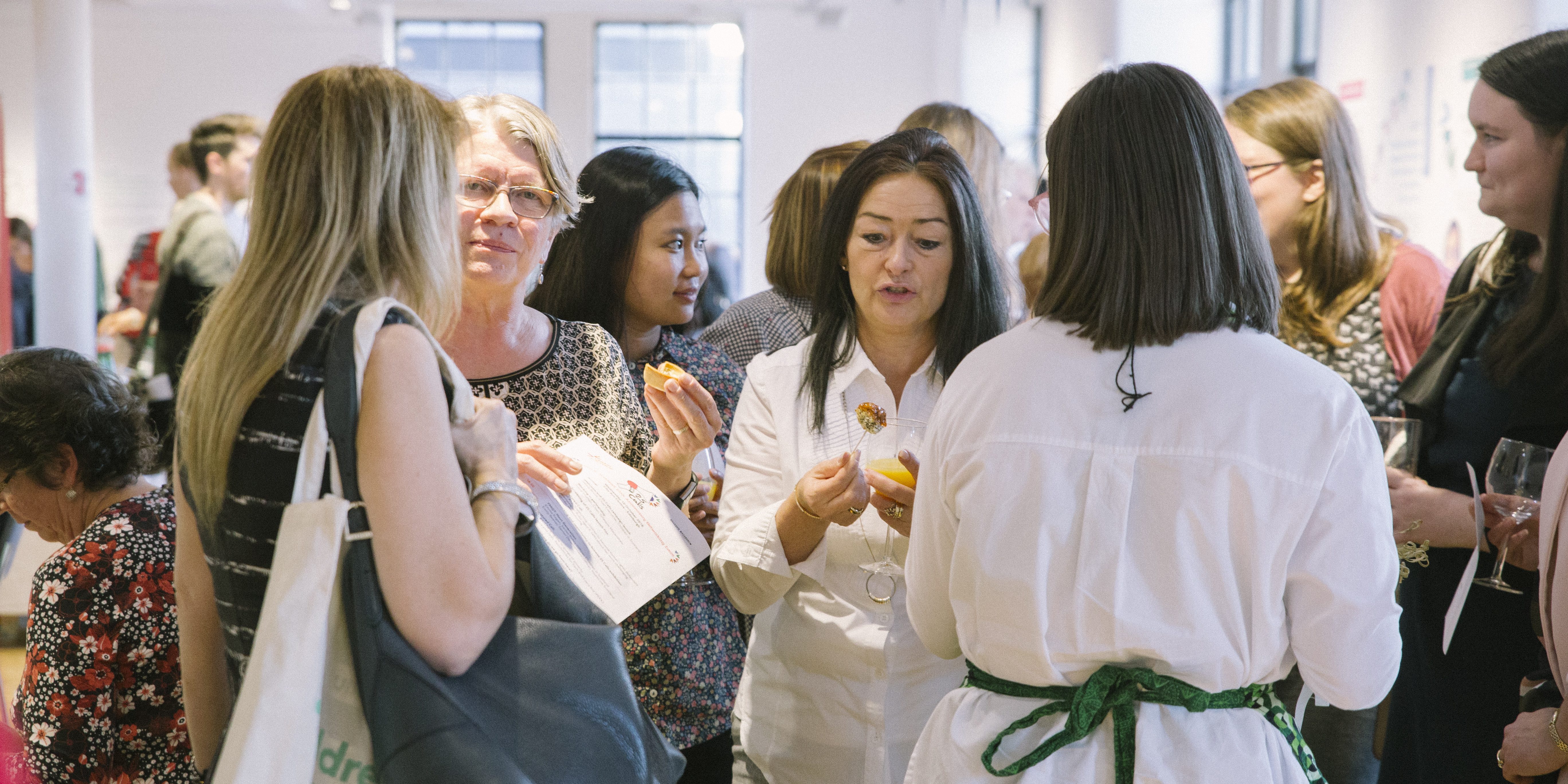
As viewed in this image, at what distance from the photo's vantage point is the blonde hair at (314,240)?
122 centimetres

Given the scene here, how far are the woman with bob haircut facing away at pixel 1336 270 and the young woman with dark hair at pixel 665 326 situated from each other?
4.32ft

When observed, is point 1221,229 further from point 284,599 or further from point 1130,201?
point 284,599

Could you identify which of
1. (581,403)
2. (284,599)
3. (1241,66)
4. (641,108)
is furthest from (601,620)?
(641,108)

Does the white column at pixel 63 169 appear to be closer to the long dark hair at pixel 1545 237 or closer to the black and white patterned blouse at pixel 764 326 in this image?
the black and white patterned blouse at pixel 764 326

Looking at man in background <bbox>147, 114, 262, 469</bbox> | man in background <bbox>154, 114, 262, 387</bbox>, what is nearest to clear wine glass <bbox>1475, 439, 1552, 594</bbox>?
man in background <bbox>147, 114, 262, 469</bbox>

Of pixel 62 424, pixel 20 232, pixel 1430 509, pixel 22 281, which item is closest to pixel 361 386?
pixel 62 424

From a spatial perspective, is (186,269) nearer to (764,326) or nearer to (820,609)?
(764,326)

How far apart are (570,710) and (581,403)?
0.83 m

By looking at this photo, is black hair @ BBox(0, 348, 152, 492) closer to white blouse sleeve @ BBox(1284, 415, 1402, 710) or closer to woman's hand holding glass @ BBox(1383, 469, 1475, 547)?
white blouse sleeve @ BBox(1284, 415, 1402, 710)

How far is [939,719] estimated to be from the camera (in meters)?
1.54

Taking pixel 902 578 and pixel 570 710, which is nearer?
pixel 570 710

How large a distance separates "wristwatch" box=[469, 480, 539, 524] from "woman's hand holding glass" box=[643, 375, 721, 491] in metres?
0.56

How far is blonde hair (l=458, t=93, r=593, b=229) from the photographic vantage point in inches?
76.5

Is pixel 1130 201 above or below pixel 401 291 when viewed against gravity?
above
